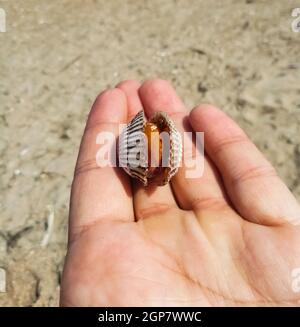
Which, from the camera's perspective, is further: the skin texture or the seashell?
the seashell

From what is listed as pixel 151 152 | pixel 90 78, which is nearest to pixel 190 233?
pixel 151 152

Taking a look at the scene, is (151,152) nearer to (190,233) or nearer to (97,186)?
(97,186)

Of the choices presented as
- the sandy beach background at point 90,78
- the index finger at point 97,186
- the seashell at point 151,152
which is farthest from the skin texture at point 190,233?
the sandy beach background at point 90,78

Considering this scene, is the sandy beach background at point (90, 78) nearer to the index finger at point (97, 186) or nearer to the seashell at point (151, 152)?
the index finger at point (97, 186)

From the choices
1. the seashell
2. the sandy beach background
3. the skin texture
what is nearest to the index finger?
the skin texture

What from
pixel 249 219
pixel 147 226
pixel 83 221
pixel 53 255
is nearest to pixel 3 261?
pixel 53 255

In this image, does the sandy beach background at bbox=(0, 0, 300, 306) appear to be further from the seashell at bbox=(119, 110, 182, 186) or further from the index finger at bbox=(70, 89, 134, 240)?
the seashell at bbox=(119, 110, 182, 186)

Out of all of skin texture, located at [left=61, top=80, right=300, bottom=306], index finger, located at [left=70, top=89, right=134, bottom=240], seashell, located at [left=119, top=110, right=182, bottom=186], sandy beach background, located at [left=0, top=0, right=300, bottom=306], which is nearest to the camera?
skin texture, located at [left=61, top=80, right=300, bottom=306]
